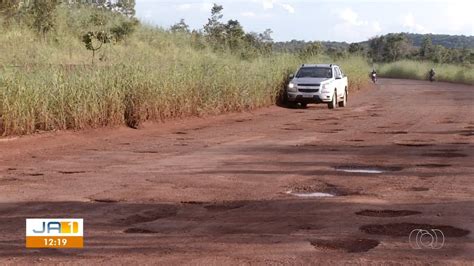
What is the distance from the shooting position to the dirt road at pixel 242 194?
19.1ft

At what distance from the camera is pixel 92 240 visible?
611cm

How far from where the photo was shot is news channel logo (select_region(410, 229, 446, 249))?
5.96 m

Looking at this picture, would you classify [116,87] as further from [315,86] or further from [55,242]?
[315,86]

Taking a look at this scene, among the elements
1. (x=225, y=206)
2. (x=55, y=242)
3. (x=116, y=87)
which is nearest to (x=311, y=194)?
(x=225, y=206)

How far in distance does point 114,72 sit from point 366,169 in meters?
8.09

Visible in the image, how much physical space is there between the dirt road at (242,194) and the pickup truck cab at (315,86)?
9434mm

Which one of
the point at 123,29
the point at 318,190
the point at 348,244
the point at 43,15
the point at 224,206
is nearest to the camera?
the point at 348,244

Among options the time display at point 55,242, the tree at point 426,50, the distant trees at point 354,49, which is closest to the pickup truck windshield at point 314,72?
the time display at point 55,242

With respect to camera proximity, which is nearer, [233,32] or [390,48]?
[233,32]

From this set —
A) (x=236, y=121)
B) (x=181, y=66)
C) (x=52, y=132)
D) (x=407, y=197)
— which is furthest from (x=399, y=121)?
(x=407, y=197)

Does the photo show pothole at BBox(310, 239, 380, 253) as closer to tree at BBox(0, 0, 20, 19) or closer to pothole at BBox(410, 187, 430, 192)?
pothole at BBox(410, 187, 430, 192)

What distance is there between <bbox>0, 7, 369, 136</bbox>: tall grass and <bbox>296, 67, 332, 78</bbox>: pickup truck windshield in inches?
36.8

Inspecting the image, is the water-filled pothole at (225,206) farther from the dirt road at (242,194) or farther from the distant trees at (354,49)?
the distant trees at (354,49)

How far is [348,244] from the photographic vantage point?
6020mm
